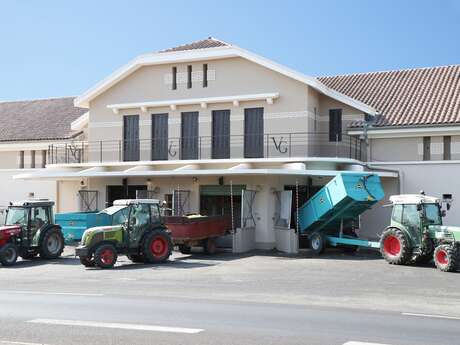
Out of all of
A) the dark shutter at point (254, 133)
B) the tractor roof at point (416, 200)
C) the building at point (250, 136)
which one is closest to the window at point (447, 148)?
the building at point (250, 136)

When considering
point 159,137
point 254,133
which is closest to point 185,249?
point 254,133

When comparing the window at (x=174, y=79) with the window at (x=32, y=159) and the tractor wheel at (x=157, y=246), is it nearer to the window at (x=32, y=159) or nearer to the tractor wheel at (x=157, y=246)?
the tractor wheel at (x=157, y=246)

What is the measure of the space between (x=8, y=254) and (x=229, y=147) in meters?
11.1

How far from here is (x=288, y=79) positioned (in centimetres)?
2819

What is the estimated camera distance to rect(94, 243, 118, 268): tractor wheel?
67.1ft

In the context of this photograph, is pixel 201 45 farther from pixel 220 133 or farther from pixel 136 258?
pixel 136 258

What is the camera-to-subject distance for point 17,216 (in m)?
23.6

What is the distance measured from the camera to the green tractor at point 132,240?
20.6m

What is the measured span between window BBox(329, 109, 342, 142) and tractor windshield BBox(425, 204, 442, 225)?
8583 mm

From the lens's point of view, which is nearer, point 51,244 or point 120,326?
point 120,326

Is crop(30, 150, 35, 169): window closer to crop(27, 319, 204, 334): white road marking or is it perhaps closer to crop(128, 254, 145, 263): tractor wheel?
crop(128, 254, 145, 263): tractor wheel

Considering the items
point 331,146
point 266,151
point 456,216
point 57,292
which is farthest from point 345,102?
point 57,292

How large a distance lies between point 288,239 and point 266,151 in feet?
15.0

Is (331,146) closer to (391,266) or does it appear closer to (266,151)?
(266,151)
